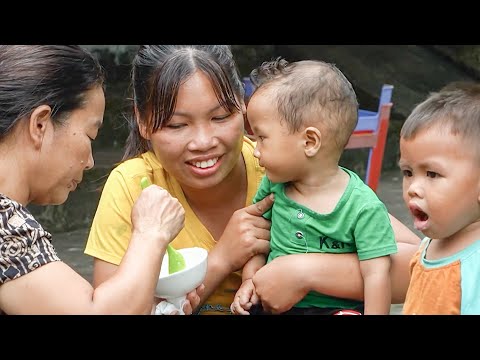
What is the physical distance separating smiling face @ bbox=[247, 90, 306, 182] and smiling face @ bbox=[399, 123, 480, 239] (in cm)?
48

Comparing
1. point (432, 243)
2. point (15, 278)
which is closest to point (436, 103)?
point (432, 243)

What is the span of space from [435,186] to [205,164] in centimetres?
79

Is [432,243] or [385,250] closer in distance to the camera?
[432,243]

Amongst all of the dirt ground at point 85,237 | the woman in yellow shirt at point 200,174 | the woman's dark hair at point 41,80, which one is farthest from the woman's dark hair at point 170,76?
the dirt ground at point 85,237

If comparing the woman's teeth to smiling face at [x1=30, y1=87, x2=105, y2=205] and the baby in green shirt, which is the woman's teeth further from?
smiling face at [x1=30, y1=87, x2=105, y2=205]

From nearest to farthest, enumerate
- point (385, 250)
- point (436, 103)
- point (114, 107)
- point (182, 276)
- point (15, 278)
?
point (15, 278), point (436, 103), point (182, 276), point (385, 250), point (114, 107)

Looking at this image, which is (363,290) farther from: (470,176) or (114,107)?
(114,107)

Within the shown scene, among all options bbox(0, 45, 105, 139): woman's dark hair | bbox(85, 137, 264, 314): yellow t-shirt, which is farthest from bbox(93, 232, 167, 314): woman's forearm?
bbox(85, 137, 264, 314): yellow t-shirt

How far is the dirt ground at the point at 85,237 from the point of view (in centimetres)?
532

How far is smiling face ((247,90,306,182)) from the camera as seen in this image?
7.87 feet

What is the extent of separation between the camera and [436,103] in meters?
2.01

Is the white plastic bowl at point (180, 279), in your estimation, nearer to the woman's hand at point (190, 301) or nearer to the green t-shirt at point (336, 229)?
the woman's hand at point (190, 301)

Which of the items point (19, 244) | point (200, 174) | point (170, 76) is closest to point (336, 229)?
point (200, 174)

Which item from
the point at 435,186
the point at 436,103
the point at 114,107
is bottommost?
the point at 114,107
